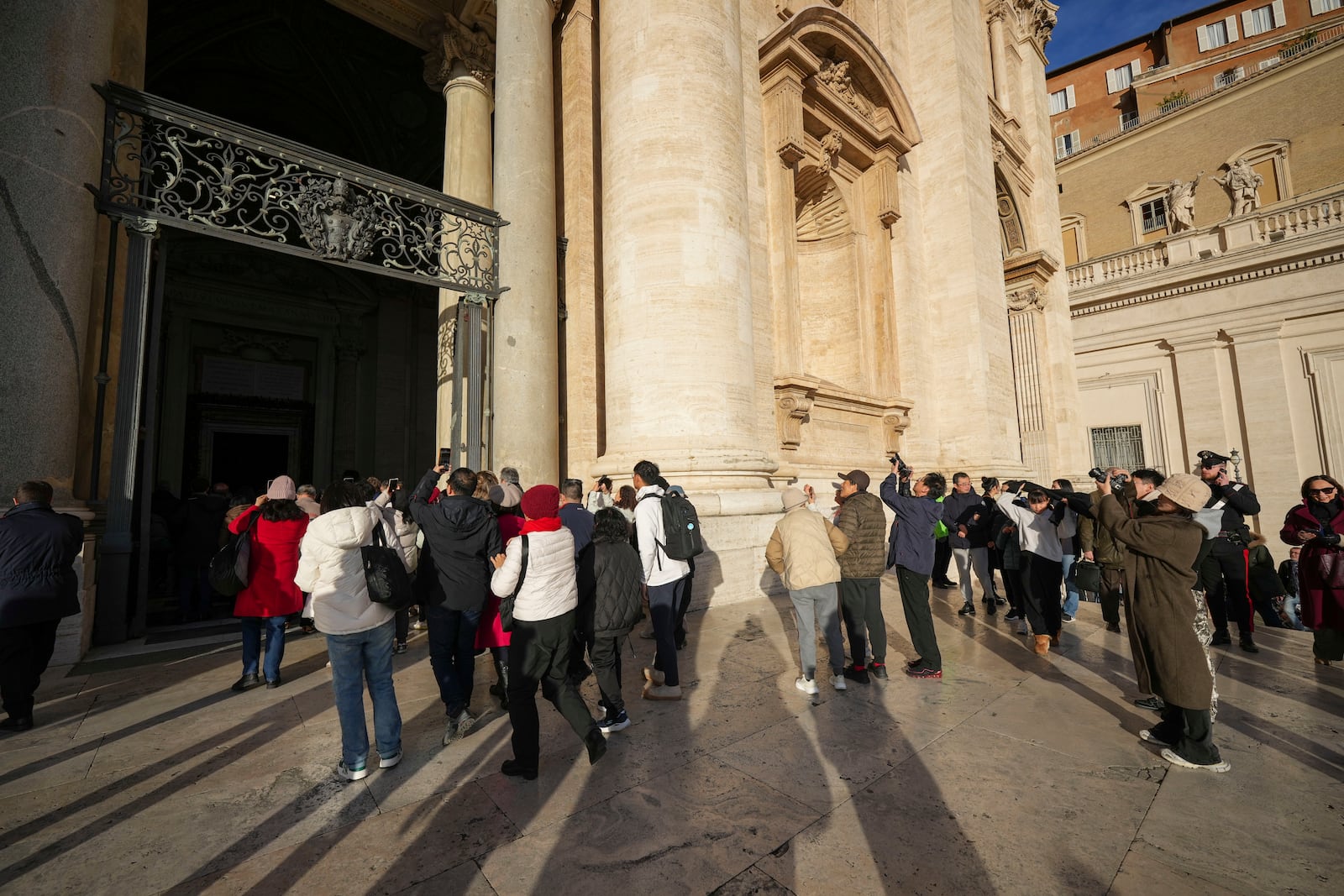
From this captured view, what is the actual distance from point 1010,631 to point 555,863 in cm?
512

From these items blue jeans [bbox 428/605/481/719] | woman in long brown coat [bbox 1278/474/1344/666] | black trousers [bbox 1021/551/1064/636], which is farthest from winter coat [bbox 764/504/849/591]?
woman in long brown coat [bbox 1278/474/1344/666]

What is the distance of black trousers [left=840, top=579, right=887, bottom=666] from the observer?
13.4 ft

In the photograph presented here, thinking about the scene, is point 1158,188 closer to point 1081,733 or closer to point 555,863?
point 1081,733

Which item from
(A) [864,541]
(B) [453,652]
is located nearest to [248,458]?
(B) [453,652]

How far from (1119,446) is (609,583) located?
2385 cm

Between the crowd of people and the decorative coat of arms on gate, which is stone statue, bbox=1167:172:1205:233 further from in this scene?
the decorative coat of arms on gate

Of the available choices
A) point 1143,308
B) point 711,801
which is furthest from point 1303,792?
point 1143,308

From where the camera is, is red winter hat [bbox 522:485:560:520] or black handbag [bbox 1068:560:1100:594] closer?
red winter hat [bbox 522:485:560:520]

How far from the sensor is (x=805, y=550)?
153 inches

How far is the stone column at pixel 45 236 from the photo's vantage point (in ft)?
14.1

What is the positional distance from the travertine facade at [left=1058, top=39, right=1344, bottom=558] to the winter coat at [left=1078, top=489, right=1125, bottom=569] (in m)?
17.2

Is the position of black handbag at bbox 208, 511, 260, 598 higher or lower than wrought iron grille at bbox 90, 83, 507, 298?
lower

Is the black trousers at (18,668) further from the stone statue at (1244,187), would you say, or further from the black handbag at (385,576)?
the stone statue at (1244,187)

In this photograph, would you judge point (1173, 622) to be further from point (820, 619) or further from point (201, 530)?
point (201, 530)
